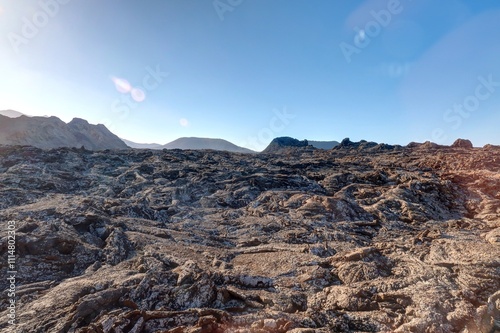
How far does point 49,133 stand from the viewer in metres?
72.2

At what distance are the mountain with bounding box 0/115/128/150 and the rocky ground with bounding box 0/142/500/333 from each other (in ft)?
132

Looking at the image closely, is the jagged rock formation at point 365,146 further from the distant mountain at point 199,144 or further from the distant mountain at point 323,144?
the distant mountain at point 199,144

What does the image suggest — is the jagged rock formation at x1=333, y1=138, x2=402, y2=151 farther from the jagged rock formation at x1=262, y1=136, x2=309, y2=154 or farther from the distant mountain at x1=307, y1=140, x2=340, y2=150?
the distant mountain at x1=307, y1=140, x2=340, y2=150

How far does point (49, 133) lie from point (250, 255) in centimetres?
7815

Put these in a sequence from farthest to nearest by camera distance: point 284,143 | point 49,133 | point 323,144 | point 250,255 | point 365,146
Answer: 1. point 323,144
2. point 284,143
3. point 49,133
4. point 365,146
5. point 250,255

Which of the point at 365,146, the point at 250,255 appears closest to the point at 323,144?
the point at 365,146

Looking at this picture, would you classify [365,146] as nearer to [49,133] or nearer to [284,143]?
[284,143]

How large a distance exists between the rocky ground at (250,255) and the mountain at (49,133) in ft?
132

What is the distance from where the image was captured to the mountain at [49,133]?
62.6 meters

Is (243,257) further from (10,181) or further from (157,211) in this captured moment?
(10,181)

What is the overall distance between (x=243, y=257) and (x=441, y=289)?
902 centimetres

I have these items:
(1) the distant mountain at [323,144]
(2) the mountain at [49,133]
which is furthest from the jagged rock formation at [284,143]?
(2) the mountain at [49,133]

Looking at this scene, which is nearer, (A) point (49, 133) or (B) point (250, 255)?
(B) point (250, 255)

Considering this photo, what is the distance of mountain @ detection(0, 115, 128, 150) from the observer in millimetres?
62625
